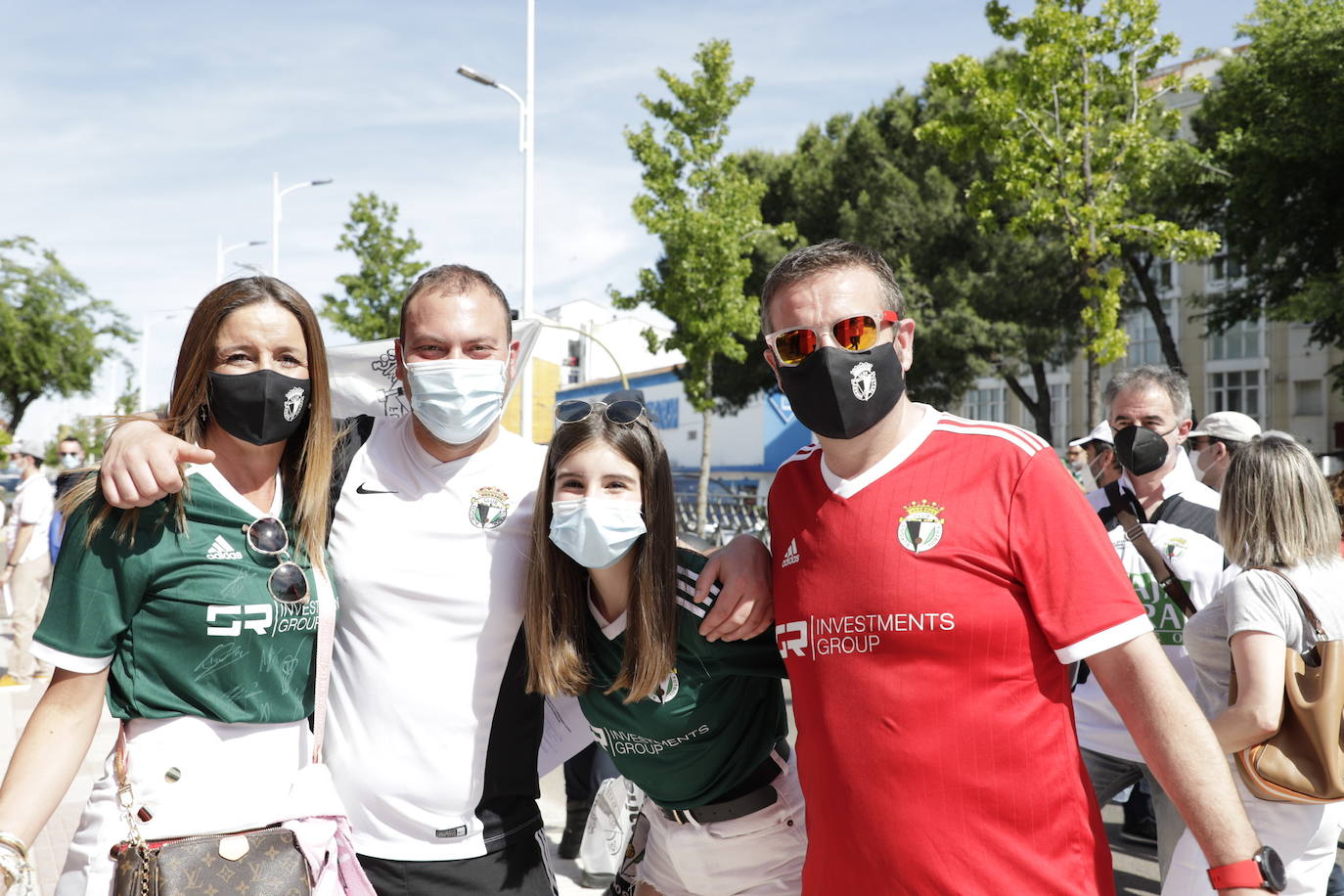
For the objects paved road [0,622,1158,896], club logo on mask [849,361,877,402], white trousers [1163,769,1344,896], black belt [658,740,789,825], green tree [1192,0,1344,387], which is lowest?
paved road [0,622,1158,896]

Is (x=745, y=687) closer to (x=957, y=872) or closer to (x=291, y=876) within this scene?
(x=957, y=872)

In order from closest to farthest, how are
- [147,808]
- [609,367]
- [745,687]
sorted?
[147,808]
[745,687]
[609,367]

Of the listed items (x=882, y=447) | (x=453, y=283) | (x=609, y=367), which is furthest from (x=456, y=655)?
(x=609, y=367)

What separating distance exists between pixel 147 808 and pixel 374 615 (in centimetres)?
63

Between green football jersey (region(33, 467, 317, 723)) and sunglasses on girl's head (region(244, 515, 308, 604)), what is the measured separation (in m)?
0.03

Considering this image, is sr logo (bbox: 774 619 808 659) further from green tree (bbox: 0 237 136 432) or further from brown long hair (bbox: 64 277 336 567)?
green tree (bbox: 0 237 136 432)

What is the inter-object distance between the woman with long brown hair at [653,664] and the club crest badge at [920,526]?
0.58 meters

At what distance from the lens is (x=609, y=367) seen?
7244 centimetres

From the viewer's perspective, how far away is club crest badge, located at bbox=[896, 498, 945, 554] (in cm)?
221

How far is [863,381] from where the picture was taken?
7.70ft

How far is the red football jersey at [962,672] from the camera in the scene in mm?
2111

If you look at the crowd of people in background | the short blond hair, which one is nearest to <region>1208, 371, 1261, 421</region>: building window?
the short blond hair

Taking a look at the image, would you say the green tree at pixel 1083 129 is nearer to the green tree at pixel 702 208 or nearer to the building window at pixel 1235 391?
the green tree at pixel 702 208

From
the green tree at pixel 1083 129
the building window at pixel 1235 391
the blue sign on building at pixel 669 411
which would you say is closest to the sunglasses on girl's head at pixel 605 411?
the green tree at pixel 1083 129
